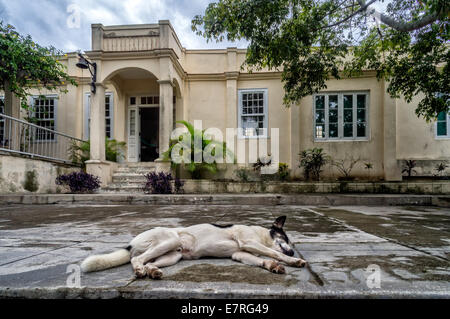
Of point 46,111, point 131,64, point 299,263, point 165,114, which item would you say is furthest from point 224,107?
point 299,263

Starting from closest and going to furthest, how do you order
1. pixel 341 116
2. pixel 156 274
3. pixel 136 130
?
pixel 156 274 < pixel 341 116 < pixel 136 130

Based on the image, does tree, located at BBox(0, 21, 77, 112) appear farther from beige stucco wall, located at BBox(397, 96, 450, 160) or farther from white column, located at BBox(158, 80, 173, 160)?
beige stucco wall, located at BBox(397, 96, 450, 160)

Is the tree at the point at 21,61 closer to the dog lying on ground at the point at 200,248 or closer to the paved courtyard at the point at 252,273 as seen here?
the paved courtyard at the point at 252,273

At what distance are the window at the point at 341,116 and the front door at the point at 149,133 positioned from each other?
26.9ft

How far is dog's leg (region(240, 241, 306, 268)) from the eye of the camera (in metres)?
2.00

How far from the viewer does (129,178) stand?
424 inches

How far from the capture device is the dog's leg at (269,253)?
6.55ft

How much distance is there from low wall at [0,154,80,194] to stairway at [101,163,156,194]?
6.02 ft

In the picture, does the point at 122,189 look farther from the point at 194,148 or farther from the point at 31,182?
the point at 194,148

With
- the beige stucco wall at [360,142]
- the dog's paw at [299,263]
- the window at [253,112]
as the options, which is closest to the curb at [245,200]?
the beige stucco wall at [360,142]

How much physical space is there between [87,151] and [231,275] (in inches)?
455
